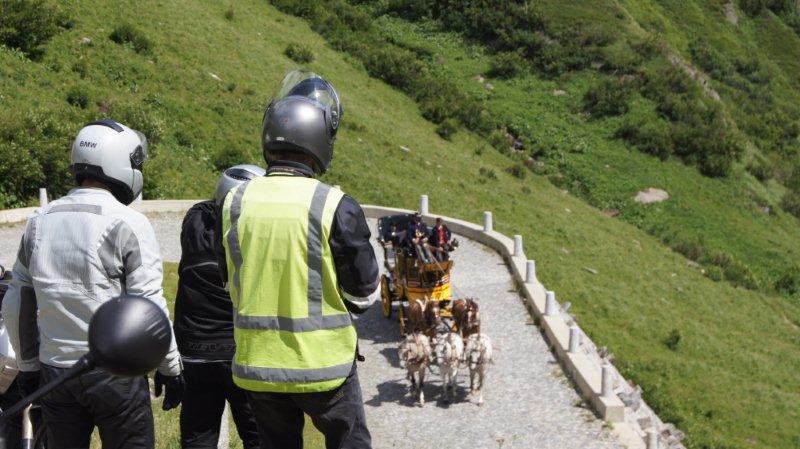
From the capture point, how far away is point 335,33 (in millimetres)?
46906

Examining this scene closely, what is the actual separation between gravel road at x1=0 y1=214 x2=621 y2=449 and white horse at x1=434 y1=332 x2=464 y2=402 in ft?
0.87

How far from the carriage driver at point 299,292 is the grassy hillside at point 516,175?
566 inches

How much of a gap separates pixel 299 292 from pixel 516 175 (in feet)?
109

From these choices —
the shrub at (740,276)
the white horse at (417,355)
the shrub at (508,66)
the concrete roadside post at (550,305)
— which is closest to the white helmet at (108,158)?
the white horse at (417,355)

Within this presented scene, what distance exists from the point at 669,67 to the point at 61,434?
4687 cm

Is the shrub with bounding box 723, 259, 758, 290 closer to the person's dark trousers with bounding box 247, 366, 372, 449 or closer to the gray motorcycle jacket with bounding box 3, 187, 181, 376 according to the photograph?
the person's dark trousers with bounding box 247, 366, 372, 449

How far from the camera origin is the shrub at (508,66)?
47.8 metres

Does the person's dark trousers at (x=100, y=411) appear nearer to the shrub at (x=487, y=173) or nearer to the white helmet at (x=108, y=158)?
the white helmet at (x=108, y=158)

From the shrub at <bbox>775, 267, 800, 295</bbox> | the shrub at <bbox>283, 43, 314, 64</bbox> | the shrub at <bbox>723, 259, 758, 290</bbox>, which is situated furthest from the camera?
the shrub at <bbox>283, 43, 314, 64</bbox>

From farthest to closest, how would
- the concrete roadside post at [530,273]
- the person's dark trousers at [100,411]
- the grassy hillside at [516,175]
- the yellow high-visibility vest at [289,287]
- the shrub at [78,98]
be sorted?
the shrub at [78,98] < the grassy hillside at [516,175] < the concrete roadside post at [530,273] < the person's dark trousers at [100,411] < the yellow high-visibility vest at [289,287]

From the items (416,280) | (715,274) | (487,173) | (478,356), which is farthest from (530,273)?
(487,173)

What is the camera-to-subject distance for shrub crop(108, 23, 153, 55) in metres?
31.9

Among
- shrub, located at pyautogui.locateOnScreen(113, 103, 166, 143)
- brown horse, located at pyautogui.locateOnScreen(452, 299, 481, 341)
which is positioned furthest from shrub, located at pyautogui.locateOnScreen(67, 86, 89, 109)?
brown horse, located at pyautogui.locateOnScreen(452, 299, 481, 341)

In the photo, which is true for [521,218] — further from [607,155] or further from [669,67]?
[669,67]
